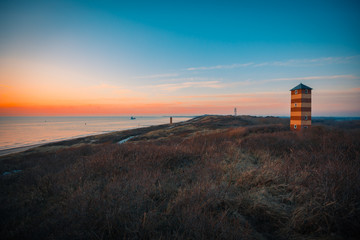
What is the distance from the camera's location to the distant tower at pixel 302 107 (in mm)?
13914

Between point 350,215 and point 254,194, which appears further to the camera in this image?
point 254,194

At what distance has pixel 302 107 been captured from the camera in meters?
14.0

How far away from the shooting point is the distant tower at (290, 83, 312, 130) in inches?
548

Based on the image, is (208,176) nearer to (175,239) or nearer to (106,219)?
(175,239)

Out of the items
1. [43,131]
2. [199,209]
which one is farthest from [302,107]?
[43,131]

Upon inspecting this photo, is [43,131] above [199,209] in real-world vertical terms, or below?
below

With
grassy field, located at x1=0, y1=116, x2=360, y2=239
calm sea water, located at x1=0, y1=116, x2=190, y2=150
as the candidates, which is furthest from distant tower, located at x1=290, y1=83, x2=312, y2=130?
calm sea water, located at x1=0, y1=116, x2=190, y2=150

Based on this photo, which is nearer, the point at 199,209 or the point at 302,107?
the point at 199,209

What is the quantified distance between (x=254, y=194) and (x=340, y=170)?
1803 mm

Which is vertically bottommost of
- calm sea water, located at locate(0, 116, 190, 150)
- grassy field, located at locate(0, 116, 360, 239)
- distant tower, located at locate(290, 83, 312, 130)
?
calm sea water, located at locate(0, 116, 190, 150)

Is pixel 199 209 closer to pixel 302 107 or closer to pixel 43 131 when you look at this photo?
pixel 302 107

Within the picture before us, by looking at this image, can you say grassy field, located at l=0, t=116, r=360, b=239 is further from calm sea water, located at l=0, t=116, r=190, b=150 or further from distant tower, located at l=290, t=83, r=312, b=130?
calm sea water, located at l=0, t=116, r=190, b=150

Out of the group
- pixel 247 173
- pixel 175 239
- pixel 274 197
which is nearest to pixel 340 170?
pixel 274 197

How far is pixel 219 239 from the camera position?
6.61 feet
